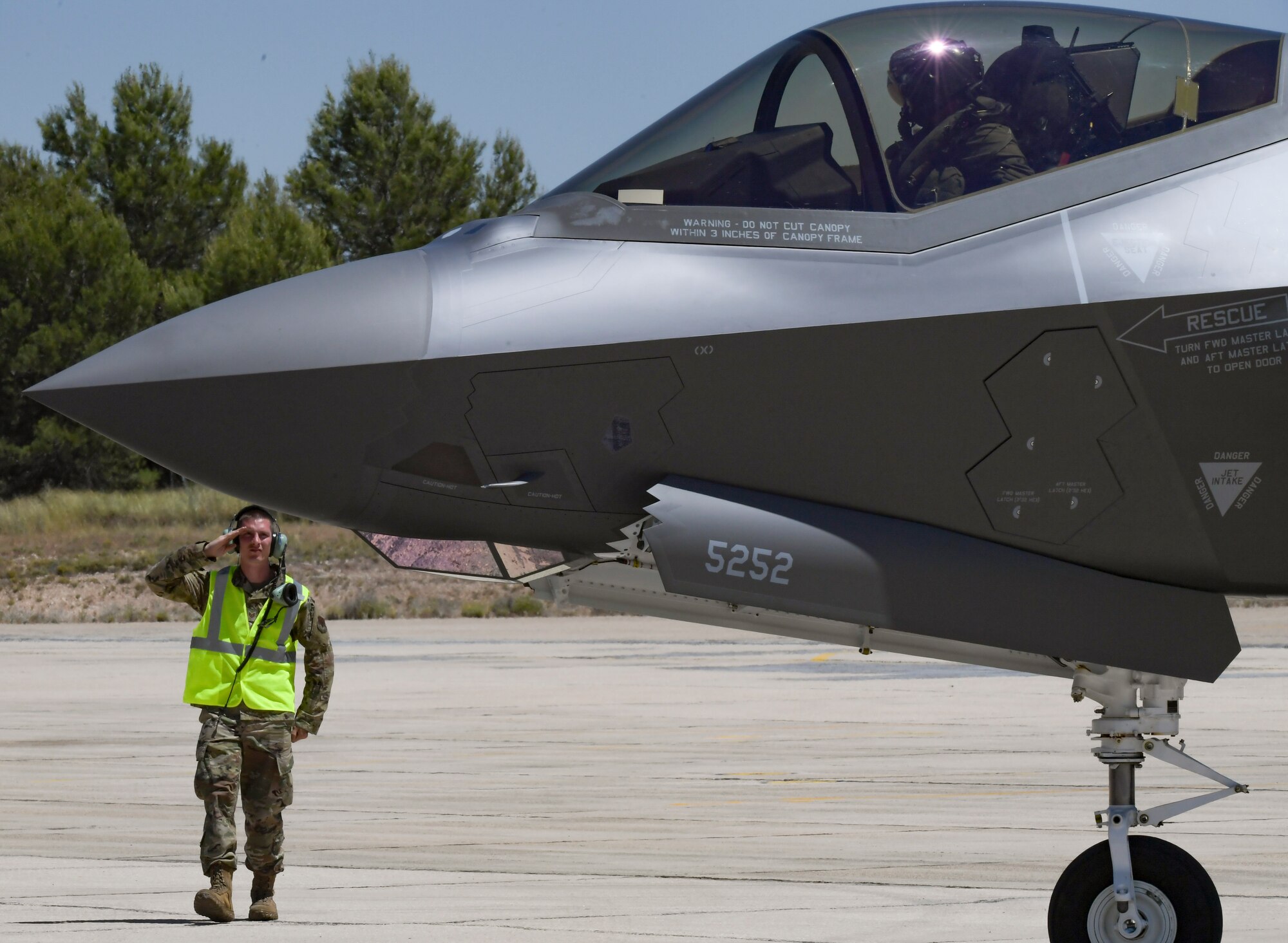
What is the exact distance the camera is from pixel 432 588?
1769 inches

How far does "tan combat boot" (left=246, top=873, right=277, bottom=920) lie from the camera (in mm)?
8266

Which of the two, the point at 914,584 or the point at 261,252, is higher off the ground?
the point at 261,252

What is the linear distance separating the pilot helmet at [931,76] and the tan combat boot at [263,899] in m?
5.14

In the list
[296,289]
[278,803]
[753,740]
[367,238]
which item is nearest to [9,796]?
[278,803]

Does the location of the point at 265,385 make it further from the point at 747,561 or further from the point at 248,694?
the point at 248,694

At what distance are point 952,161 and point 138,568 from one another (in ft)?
134

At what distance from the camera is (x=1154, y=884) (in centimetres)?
607

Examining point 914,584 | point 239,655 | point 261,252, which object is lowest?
point 239,655

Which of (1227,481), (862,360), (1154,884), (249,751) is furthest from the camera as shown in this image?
(249,751)

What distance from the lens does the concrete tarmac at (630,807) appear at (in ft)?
27.7

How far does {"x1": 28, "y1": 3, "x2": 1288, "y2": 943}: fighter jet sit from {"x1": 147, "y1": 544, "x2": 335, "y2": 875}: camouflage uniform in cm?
333

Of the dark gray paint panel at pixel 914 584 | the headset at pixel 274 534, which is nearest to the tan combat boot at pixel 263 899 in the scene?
the headset at pixel 274 534

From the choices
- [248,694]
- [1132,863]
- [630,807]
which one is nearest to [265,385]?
[1132,863]

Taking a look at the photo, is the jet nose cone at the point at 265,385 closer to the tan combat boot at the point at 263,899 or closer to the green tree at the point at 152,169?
the tan combat boot at the point at 263,899
